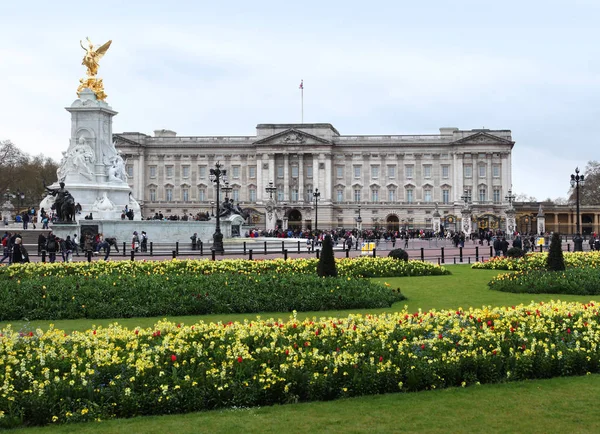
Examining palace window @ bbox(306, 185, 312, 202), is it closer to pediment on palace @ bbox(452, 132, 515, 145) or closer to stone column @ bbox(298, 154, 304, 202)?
stone column @ bbox(298, 154, 304, 202)

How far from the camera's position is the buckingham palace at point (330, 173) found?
99.1m

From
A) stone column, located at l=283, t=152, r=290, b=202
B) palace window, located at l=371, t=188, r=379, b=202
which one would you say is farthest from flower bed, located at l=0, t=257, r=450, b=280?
palace window, located at l=371, t=188, r=379, b=202

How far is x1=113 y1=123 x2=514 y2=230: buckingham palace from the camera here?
9912 centimetres

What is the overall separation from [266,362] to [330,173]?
9240cm

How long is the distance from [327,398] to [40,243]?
2899cm

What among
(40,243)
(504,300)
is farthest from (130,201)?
(504,300)

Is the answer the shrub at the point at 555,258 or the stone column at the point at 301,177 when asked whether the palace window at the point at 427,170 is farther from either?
the shrub at the point at 555,258

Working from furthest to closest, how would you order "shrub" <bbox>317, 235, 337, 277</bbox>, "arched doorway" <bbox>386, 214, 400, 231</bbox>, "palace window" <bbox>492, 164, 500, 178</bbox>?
"palace window" <bbox>492, 164, 500, 178</bbox>, "arched doorway" <bbox>386, 214, 400, 231</bbox>, "shrub" <bbox>317, 235, 337, 277</bbox>

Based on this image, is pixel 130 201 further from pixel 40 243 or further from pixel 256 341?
pixel 256 341

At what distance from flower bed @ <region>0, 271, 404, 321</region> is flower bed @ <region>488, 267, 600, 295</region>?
12.3 feet

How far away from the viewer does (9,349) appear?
8977mm

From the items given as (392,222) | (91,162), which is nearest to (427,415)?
(91,162)

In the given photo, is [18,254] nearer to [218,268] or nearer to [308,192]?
[218,268]

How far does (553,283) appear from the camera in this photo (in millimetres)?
18516
